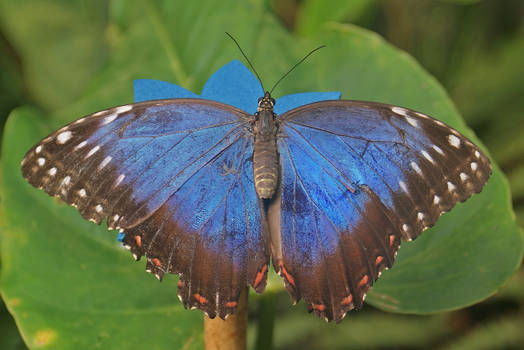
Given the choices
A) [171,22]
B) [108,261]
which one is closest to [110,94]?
[171,22]

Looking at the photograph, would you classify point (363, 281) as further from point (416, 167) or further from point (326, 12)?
point (326, 12)

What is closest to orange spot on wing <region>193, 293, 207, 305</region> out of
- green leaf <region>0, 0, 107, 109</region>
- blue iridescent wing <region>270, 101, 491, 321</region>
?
blue iridescent wing <region>270, 101, 491, 321</region>

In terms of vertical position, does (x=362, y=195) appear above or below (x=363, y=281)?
above

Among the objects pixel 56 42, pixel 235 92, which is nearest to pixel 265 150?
pixel 235 92

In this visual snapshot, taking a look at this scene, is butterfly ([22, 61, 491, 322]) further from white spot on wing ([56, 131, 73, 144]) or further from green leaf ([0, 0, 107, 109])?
green leaf ([0, 0, 107, 109])

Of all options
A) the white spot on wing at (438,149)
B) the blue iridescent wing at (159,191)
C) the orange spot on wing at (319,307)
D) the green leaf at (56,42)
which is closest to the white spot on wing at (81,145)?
the blue iridescent wing at (159,191)

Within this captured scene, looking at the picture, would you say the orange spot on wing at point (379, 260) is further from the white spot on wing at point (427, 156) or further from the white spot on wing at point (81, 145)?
the white spot on wing at point (81, 145)
